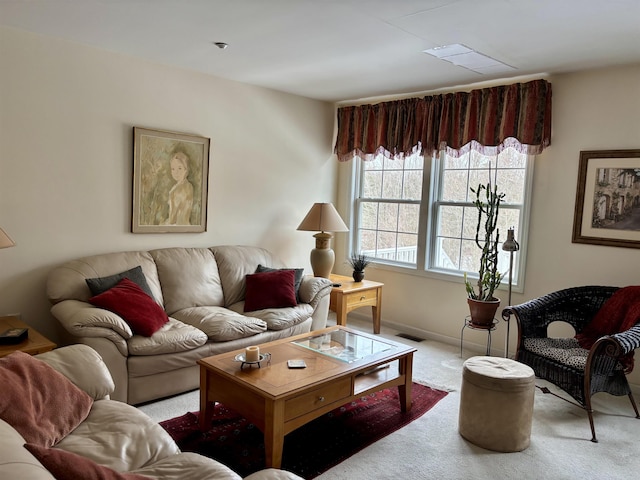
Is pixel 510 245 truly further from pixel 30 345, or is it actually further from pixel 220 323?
pixel 30 345

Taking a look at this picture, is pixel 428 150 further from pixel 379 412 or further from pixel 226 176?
pixel 379 412

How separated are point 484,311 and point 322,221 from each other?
5.76 ft

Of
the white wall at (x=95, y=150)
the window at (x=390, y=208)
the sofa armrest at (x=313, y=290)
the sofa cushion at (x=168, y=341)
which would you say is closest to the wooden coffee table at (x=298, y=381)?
the sofa cushion at (x=168, y=341)

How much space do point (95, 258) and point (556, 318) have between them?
3511mm

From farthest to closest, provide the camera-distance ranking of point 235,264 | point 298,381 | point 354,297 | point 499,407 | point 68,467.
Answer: point 354,297, point 235,264, point 499,407, point 298,381, point 68,467

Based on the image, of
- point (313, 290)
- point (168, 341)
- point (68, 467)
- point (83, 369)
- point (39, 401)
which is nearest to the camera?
point (68, 467)

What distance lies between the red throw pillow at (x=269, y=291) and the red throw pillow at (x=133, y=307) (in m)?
0.85

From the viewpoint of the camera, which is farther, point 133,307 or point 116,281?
point 116,281

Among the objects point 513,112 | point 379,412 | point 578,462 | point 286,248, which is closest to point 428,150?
point 513,112

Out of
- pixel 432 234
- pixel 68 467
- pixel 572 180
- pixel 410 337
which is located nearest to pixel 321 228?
pixel 432 234

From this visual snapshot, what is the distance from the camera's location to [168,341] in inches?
124

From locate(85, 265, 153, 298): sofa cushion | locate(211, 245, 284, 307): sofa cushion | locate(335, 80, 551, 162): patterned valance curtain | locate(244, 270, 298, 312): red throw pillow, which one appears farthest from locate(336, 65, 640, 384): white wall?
locate(85, 265, 153, 298): sofa cushion

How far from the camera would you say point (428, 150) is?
4719mm

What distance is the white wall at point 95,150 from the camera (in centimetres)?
337
